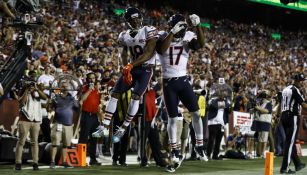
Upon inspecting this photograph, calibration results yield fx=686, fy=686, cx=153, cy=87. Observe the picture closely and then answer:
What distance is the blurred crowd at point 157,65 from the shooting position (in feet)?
60.8

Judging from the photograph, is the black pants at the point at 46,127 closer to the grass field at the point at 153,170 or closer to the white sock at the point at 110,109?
the grass field at the point at 153,170

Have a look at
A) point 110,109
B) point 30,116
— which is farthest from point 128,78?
point 30,116

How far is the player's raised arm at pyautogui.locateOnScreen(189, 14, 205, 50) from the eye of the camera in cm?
1136

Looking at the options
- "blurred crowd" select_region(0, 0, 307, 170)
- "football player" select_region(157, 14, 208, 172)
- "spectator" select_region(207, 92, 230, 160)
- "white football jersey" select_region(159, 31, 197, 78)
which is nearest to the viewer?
"football player" select_region(157, 14, 208, 172)

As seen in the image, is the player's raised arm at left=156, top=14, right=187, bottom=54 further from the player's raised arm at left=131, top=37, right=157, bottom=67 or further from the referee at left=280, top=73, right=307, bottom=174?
the referee at left=280, top=73, right=307, bottom=174

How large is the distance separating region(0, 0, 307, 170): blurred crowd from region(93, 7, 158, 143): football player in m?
2.76

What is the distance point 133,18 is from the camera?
11.6 meters

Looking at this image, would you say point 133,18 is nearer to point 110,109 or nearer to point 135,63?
point 135,63

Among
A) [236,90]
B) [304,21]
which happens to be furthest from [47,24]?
[304,21]

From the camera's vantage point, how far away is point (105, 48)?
24.1m

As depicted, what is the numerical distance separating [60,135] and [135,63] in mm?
3540

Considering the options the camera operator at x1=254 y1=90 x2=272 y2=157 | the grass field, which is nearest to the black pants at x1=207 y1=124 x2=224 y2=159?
the camera operator at x1=254 y1=90 x2=272 y2=157

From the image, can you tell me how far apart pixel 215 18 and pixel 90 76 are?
29498mm

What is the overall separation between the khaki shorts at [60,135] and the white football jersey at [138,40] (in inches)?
119
